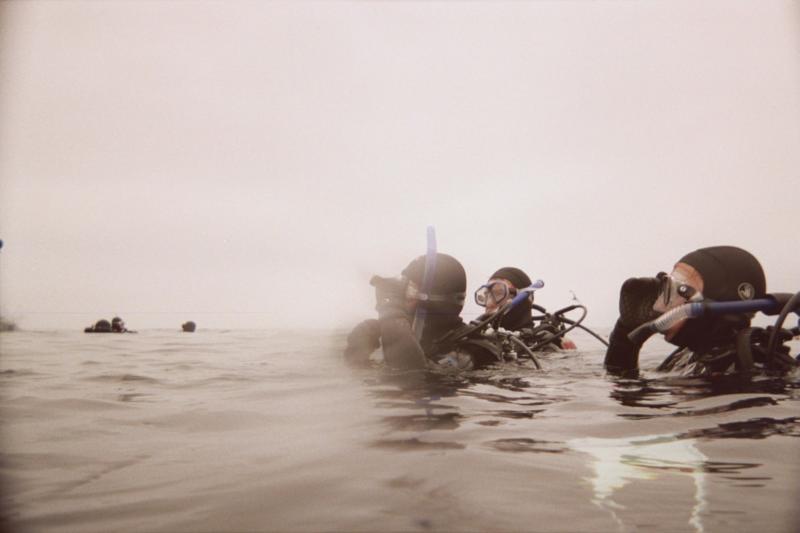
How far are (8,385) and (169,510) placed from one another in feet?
14.7

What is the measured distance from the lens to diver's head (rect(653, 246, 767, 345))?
4465 mm

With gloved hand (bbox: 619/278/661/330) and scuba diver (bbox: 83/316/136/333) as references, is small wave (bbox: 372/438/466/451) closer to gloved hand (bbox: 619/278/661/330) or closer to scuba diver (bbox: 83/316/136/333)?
gloved hand (bbox: 619/278/661/330)

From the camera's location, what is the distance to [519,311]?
8.33 metres

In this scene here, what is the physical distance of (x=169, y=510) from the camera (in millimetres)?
1695

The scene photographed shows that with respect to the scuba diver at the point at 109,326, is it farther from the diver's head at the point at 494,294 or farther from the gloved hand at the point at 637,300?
the gloved hand at the point at 637,300

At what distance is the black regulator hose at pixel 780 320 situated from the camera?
12.8 feet

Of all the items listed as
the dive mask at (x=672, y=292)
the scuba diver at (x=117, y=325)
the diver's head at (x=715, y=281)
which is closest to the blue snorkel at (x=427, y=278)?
the dive mask at (x=672, y=292)

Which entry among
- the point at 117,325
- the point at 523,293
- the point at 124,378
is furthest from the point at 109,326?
the point at 523,293

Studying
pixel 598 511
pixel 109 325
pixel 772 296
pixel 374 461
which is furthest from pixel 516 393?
pixel 109 325

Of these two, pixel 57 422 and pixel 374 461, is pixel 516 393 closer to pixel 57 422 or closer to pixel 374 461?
pixel 374 461

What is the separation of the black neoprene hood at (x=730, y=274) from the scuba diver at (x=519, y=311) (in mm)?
3227

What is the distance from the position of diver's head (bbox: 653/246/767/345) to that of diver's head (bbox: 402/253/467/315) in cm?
212

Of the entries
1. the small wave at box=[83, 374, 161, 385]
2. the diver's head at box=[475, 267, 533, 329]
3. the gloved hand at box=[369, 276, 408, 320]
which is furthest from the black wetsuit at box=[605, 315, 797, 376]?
the small wave at box=[83, 374, 161, 385]

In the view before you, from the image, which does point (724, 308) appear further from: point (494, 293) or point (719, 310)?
point (494, 293)
